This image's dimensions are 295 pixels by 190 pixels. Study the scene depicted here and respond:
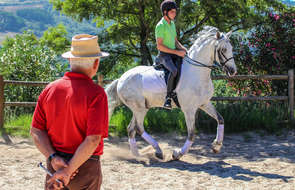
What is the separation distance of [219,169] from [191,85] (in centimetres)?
147

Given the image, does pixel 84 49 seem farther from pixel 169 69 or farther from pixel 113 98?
pixel 113 98

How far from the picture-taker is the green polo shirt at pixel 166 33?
19.2ft

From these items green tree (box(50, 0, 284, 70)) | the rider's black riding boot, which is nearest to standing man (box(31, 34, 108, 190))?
the rider's black riding boot

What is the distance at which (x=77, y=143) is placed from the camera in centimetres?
220

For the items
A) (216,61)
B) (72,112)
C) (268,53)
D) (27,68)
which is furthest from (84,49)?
(27,68)

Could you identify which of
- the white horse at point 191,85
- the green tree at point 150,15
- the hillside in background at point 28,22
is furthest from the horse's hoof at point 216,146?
the hillside in background at point 28,22

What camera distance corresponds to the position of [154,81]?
6203 mm

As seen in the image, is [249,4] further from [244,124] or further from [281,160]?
[281,160]

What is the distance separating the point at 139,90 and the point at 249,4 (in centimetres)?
733

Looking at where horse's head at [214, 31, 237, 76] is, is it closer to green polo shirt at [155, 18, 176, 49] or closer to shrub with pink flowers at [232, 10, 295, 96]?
green polo shirt at [155, 18, 176, 49]

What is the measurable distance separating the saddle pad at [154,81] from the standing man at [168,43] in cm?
14

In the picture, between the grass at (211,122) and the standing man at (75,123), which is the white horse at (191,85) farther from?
the standing man at (75,123)

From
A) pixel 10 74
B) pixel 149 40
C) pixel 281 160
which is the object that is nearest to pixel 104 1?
pixel 149 40

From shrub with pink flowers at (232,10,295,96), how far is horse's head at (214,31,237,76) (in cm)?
392
